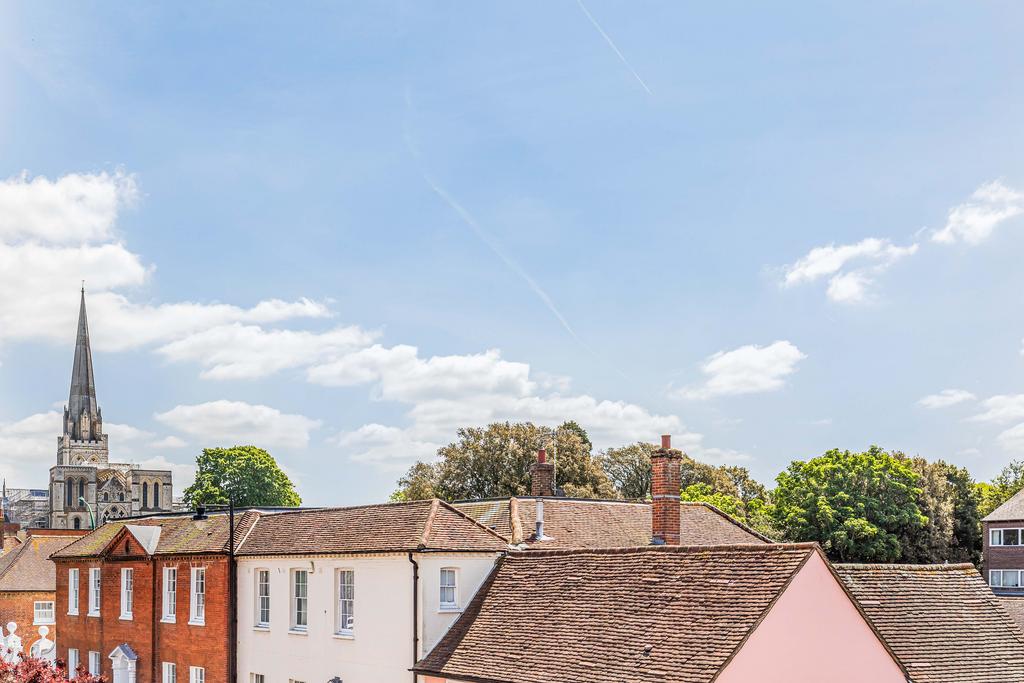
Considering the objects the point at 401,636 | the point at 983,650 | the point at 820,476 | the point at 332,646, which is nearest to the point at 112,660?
the point at 332,646

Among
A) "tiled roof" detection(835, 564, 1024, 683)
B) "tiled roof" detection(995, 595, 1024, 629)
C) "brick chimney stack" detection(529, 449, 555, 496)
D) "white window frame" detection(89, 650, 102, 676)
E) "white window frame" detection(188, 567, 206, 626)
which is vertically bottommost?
"white window frame" detection(89, 650, 102, 676)

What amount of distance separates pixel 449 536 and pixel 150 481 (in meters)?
162

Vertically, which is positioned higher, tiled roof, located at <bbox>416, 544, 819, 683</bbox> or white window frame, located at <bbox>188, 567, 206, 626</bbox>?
tiled roof, located at <bbox>416, 544, 819, 683</bbox>

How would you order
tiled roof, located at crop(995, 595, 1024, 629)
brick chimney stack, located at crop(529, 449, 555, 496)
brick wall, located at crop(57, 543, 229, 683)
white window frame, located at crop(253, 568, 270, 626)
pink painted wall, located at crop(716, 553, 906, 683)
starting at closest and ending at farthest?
pink painted wall, located at crop(716, 553, 906, 683)
white window frame, located at crop(253, 568, 270, 626)
brick wall, located at crop(57, 543, 229, 683)
brick chimney stack, located at crop(529, 449, 555, 496)
tiled roof, located at crop(995, 595, 1024, 629)

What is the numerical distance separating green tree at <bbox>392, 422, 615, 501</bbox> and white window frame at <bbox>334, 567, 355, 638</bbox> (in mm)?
37922

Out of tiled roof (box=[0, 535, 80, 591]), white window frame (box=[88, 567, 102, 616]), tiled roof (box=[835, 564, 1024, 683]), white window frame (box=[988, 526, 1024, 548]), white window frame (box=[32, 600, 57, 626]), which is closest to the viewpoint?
tiled roof (box=[835, 564, 1024, 683])

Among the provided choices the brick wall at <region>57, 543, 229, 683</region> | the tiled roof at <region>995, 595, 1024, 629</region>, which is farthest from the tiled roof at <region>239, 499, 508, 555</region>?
the tiled roof at <region>995, 595, 1024, 629</region>

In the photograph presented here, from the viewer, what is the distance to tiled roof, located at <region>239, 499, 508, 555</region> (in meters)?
27.6

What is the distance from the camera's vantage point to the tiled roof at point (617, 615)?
20297mm

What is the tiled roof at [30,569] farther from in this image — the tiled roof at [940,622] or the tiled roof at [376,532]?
the tiled roof at [940,622]

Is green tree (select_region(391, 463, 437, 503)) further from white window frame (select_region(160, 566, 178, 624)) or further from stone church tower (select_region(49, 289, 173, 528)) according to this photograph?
stone church tower (select_region(49, 289, 173, 528))

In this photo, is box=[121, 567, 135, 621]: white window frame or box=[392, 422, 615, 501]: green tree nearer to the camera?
box=[121, 567, 135, 621]: white window frame

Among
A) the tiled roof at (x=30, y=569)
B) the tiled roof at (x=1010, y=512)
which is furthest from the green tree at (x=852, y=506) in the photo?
the tiled roof at (x=30, y=569)

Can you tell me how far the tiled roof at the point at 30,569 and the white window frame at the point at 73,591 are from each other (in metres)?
19.4
